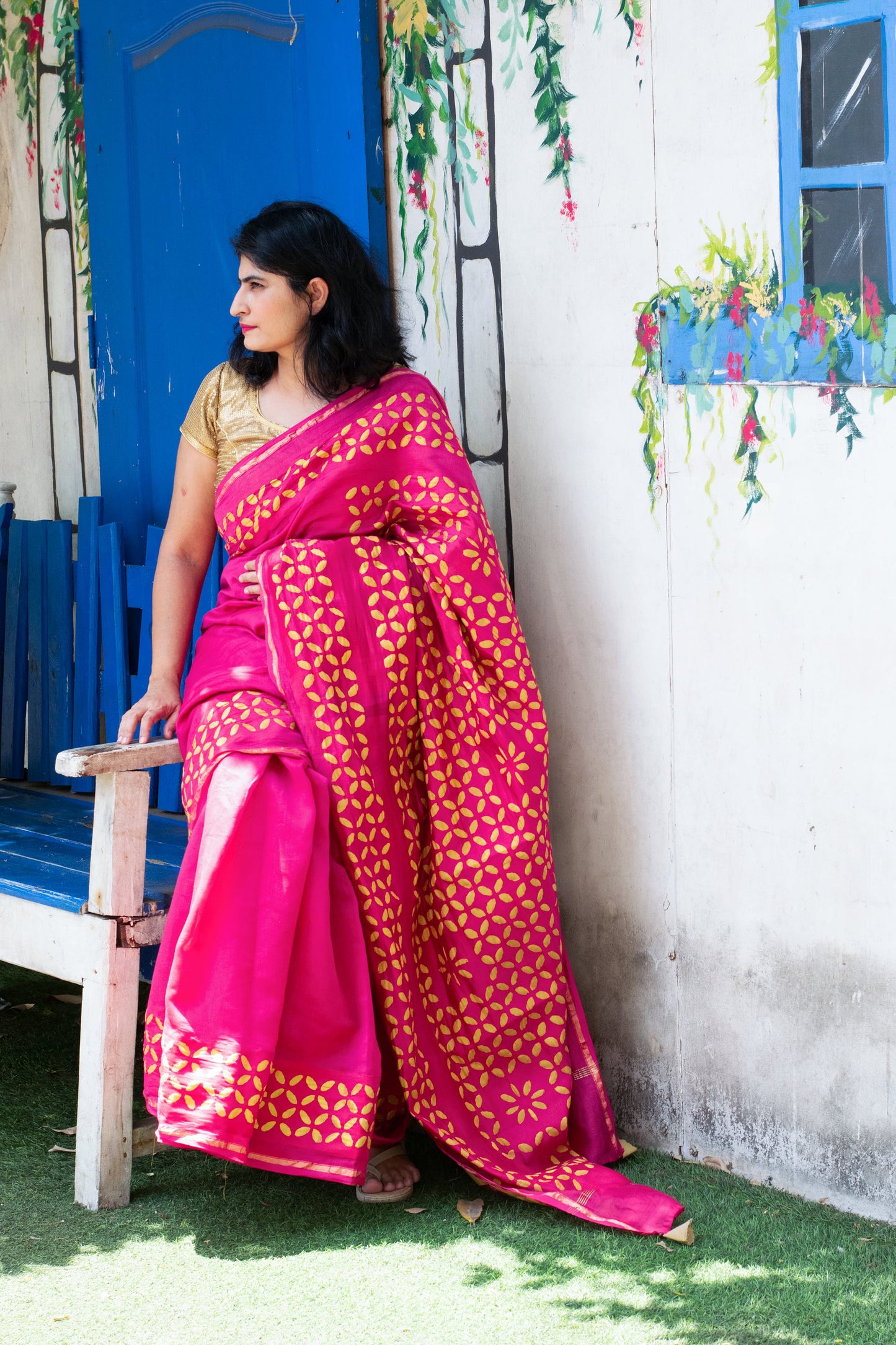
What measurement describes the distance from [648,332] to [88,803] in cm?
186

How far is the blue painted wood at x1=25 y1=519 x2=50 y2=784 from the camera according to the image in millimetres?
3984

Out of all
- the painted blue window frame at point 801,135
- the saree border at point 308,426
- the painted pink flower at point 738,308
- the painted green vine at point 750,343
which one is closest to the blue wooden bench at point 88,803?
the saree border at point 308,426

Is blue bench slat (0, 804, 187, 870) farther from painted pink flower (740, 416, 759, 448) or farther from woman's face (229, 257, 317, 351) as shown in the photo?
painted pink flower (740, 416, 759, 448)

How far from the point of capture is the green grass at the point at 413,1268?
2.45 m

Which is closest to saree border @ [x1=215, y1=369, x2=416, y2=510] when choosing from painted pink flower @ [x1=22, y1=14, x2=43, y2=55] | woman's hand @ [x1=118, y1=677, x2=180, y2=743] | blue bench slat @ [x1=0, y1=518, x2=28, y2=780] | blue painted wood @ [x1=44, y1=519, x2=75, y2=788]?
woman's hand @ [x1=118, y1=677, x2=180, y2=743]

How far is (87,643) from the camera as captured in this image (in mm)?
3879

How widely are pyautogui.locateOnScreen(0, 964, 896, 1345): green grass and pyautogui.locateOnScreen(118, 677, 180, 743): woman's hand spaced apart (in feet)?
2.94

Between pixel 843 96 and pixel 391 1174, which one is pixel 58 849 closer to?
pixel 391 1174

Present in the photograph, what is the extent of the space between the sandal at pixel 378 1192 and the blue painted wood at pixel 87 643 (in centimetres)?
140

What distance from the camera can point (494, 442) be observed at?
326cm

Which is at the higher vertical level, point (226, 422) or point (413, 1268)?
point (226, 422)

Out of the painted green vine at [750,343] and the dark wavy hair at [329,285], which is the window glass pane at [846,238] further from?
the dark wavy hair at [329,285]

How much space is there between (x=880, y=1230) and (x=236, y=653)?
5.27 feet

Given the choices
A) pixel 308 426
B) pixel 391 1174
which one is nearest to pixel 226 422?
pixel 308 426
